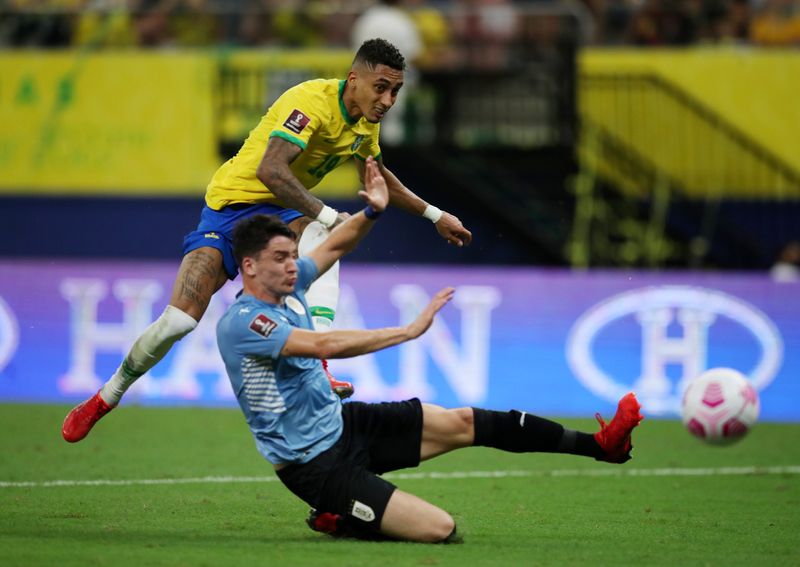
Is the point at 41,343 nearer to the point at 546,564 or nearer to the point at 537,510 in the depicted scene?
the point at 537,510

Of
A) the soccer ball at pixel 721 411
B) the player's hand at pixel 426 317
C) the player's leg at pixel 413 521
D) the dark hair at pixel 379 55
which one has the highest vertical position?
the dark hair at pixel 379 55

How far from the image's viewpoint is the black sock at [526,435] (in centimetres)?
734

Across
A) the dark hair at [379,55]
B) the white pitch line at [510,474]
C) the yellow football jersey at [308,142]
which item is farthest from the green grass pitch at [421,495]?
the dark hair at [379,55]

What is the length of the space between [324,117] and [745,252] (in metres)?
10.5

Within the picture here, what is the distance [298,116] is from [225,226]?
2.74 ft

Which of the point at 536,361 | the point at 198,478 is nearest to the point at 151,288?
the point at 536,361

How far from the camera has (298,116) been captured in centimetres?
802

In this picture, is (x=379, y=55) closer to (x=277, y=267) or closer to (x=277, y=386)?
(x=277, y=267)

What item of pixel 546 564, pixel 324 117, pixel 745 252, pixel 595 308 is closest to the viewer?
pixel 546 564

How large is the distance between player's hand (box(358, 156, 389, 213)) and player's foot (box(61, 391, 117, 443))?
2.40 m

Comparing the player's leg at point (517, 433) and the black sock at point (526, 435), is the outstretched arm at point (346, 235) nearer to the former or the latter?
the player's leg at point (517, 433)

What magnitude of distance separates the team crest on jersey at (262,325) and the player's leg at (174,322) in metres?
1.66

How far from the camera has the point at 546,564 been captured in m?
6.45

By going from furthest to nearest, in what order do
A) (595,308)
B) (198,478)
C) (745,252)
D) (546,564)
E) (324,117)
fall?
(745,252) → (595,308) → (198,478) → (324,117) → (546,564)
